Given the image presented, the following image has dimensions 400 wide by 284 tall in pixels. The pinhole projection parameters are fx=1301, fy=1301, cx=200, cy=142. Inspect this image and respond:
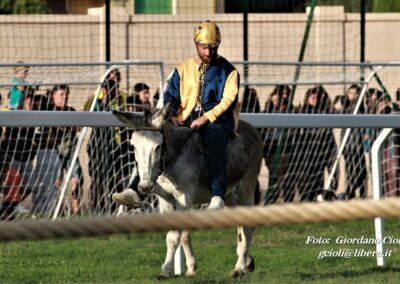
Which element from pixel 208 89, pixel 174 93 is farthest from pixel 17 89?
pixel 208 89

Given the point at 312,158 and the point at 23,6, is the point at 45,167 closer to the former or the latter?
A: the point at 312,158

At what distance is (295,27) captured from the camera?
22.9 meters

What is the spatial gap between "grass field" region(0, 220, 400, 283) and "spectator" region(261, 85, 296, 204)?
56.1 inches

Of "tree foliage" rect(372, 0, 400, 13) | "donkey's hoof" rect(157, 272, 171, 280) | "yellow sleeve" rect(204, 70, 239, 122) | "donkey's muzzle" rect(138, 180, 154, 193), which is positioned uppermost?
"tree foliage" rect(372, 0, 400, 13)

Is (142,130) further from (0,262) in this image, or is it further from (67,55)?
(67,55)

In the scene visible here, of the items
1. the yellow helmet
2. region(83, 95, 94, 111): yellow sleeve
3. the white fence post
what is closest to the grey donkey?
the yellow helmet

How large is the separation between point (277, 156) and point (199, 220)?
13.5 m

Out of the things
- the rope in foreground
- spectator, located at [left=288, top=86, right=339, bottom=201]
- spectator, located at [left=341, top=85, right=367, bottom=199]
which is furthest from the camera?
spectator, located at [left=288, top=86, right=339, bottom=201]

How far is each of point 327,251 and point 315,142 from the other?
536 centimetres

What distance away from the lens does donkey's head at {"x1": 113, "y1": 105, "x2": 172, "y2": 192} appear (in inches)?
393

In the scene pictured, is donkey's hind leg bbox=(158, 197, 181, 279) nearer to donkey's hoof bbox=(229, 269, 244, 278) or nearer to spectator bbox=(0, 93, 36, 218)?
donkey's hoof bbox=(229, 269, 244, 278)

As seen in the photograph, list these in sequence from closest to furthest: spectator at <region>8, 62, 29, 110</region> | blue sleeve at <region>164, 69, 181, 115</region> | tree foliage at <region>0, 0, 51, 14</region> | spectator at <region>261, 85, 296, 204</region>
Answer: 1. blue sleeve at <region>164, 69, 181, 115</region>
2. spectator at <region>8, 62, 29, 110</region>
3. spectator at <region>261, 85, 296, 204</region>
4. tree foliage at <region>0, 0, 51, 14</region>

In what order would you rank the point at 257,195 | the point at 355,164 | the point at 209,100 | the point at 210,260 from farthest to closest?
the point at 355,164 → the point at 210,260 → the point at 257,195 → the point at 209,100

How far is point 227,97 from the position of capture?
1051 cm
